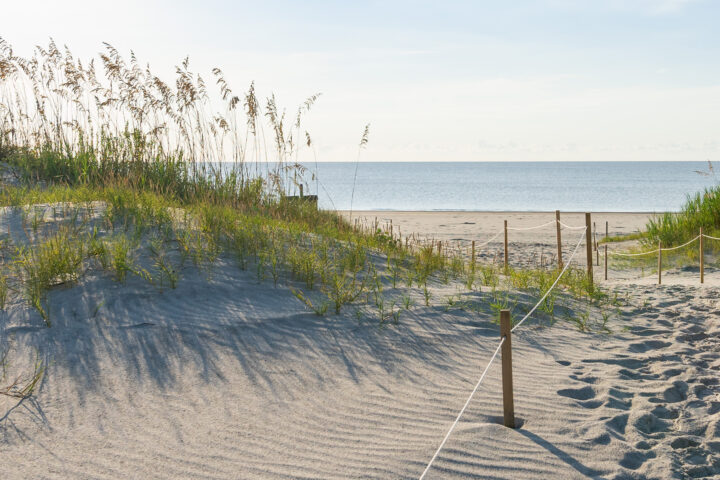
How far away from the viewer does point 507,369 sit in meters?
3.47

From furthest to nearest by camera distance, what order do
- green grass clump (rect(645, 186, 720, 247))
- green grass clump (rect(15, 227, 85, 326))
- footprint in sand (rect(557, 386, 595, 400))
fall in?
1. green grass clump (rect(645, 186, 720, 247))
2. green grass clump (rect(15, 227, 85, 326))
3. footprint in sand (rect(557, 386, 595, 400))

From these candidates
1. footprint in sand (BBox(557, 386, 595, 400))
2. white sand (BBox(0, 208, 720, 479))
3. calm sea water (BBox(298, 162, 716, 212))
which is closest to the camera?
white sand (BBox(0, 208, 720, 479))

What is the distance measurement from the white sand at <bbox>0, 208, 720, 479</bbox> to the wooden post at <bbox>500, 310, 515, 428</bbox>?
0.33ft

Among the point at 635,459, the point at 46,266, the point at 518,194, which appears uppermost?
the point at 518,194

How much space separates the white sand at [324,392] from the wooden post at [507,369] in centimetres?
10

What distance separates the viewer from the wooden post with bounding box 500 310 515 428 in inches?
133

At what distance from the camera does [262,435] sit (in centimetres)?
347

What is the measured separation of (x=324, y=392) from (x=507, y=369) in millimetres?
1300

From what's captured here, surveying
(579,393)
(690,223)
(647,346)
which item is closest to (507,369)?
(579,393)

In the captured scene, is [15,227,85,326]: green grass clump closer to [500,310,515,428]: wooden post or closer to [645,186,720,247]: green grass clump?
[500,310,515,428]: wooden post

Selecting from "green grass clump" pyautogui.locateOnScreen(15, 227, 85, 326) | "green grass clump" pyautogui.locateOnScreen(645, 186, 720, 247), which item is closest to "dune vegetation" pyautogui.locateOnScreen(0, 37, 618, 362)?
"green grass clump" pyautogui.locateOnScreen(15, 227, 85, 326)

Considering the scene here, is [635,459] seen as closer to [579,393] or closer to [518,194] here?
[579,393]

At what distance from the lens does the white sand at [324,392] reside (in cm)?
320

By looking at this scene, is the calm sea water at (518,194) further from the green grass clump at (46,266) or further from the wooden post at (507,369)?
the wooden post at (507,369)
